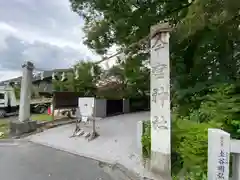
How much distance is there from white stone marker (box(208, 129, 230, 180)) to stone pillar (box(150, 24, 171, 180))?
169 centimetres

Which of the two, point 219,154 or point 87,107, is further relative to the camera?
point 87,107

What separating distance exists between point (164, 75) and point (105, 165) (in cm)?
300

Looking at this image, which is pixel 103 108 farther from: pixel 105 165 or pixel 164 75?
pixel 164 75

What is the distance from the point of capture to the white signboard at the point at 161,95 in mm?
5883

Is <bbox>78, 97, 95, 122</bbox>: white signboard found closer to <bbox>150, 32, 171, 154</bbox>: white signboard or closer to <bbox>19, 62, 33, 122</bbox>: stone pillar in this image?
<bbox>19, 62, 33, 122</bbox>: stone pillar

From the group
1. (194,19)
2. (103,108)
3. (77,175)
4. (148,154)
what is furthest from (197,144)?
(103,108)

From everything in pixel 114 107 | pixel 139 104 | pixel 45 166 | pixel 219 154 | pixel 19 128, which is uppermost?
pixel 139 104

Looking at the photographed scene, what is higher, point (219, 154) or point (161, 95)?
point (161, 95)

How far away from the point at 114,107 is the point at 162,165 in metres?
13.5

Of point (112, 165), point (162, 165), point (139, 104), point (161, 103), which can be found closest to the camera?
point (162, 165)

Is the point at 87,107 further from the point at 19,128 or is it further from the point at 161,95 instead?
the point at 161,95

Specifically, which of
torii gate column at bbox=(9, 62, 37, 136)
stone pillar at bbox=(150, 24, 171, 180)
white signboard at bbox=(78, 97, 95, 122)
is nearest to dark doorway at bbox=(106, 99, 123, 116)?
torii gate column at bbox=(9, 62, 37, 136)

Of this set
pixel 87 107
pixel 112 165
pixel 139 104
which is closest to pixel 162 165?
pixel 112 165

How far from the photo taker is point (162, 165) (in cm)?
587
